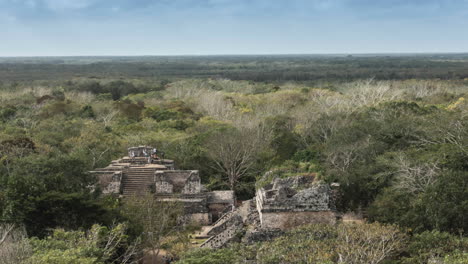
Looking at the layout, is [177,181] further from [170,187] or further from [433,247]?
[433,247]

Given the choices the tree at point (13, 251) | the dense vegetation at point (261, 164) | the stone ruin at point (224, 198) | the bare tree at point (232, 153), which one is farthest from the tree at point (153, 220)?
the bare tree at point (232, 153)

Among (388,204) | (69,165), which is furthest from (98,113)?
(388,204)

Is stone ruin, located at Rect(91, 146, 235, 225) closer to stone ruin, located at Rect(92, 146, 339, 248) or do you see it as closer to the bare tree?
stone ruin, located at Rect(92, 146, 339, 248)

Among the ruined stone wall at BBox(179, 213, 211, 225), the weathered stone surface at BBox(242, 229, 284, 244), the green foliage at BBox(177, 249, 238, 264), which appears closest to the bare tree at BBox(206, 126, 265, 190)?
the ruined stone wall at BBox(179, 213, 211, 225)

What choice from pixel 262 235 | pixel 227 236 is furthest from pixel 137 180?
pixel 262 235

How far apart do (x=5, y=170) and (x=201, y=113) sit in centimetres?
2658

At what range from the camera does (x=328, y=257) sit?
12586mm

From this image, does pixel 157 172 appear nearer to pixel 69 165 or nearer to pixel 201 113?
pixel 69 165

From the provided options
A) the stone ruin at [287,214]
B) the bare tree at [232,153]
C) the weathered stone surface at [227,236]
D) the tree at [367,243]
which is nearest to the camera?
the tree at [367,243]

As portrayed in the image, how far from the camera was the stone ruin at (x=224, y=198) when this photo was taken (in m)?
16.6

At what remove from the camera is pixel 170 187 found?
21.1 metres

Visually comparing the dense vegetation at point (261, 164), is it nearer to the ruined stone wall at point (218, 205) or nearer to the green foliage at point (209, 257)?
the green foliage at point (209, 257)

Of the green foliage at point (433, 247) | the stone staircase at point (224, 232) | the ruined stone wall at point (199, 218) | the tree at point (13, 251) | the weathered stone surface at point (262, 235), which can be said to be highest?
the tree at point (13, 251)

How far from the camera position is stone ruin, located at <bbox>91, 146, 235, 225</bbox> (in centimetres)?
2022
